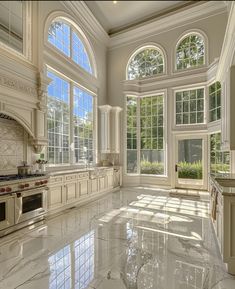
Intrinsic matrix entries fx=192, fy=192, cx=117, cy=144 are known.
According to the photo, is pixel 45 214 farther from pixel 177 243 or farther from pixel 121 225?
pixel 177 243

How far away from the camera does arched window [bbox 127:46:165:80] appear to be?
7.52 metres

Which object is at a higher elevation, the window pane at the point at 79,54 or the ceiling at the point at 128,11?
the ceiling at the point at 128,11

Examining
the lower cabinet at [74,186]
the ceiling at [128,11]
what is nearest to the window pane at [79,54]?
the ceiling at [128,11]

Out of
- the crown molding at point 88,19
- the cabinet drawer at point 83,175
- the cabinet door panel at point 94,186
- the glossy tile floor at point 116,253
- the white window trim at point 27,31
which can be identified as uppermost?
the crown molding at point 88,19

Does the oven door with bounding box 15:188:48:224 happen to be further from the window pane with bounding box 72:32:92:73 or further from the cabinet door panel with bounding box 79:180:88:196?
the window pane with bounding box 72:32:92:73

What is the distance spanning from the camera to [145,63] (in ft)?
25.6

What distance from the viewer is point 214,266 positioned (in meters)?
2.36

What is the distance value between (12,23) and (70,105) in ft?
8.10

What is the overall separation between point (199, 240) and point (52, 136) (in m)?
4.16

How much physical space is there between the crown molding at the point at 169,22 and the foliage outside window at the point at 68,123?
296 centimetres

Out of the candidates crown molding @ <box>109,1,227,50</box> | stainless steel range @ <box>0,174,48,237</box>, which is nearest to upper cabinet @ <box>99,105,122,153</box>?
crown molding @ <box>109,1,227,50</box>

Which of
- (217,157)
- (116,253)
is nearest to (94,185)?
(116,253)

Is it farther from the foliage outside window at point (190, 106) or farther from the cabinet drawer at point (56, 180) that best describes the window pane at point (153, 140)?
the cabinet drawer at point (56, 180)

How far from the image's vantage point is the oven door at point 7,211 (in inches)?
121
